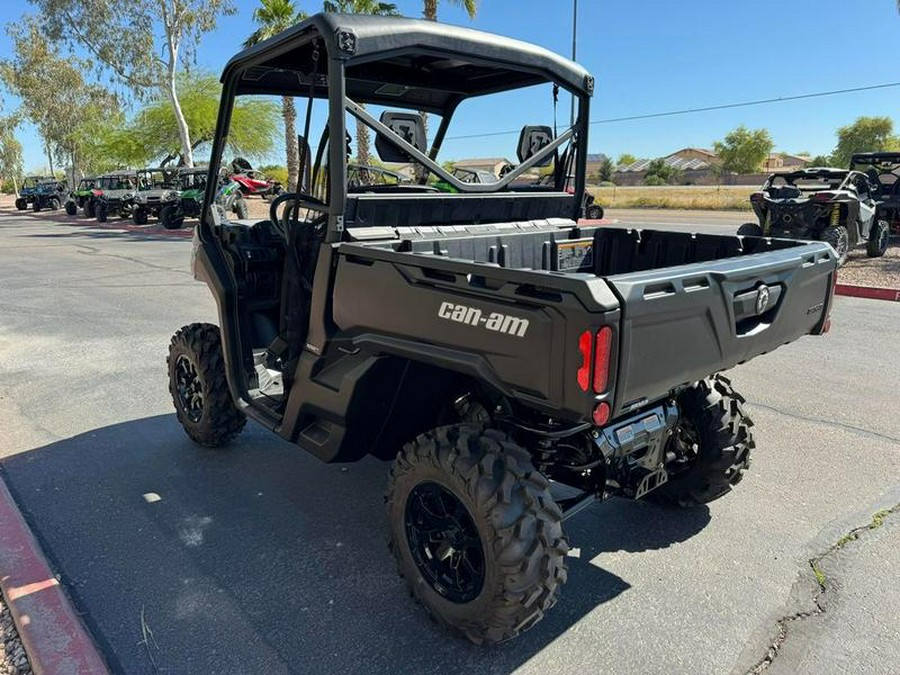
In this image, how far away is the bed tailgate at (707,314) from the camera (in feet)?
6.81

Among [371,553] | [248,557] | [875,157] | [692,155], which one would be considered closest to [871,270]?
[875,157]

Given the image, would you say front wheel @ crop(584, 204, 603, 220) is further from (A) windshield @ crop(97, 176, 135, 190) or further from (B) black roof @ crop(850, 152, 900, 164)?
(A) windshield @ crop(97, 176, 135, 190)

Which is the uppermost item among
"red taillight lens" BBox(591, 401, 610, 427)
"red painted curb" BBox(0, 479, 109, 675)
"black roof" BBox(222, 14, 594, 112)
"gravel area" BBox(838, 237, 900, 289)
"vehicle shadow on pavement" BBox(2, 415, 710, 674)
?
"black roof" BBox(222, 14, 594, 112)

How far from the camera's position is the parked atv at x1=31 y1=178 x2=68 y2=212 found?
128ft

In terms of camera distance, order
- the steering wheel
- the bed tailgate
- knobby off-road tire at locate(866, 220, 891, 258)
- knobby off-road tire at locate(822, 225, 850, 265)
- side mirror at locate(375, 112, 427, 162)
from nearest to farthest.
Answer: the bed tailgate
the steering wheel
side mirror at locate(375, 112, 427, 162)
knobby off-road tire at locate(822, 225, 850, 265)
knobby off-road tire at locate(866, 220, 891, 258)

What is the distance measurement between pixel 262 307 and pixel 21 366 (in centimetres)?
378

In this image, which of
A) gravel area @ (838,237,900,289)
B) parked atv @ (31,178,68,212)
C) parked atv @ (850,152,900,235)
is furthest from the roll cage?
parked atv @ (31,178,68,212)

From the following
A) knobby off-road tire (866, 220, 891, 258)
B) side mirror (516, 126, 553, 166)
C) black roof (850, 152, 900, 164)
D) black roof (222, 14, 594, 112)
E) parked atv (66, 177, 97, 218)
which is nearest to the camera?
black roof (222, 14, 594, 112)

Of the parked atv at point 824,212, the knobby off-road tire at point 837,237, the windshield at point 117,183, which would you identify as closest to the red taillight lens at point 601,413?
the parked atv at point 824,212

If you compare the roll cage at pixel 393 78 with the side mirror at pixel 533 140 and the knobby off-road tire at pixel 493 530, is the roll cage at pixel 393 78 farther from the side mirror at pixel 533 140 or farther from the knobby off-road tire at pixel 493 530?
the knobby off-road tire at pixel 493 530

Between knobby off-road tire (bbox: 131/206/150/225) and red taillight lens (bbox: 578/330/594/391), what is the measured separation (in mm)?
26145

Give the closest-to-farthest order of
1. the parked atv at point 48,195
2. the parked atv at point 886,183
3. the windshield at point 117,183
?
the parked atv at point 886,183 < the windshield at point 117,183 < the parked atv at point 48,195

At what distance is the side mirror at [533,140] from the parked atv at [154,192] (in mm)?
23013

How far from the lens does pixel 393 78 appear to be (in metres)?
3.98
